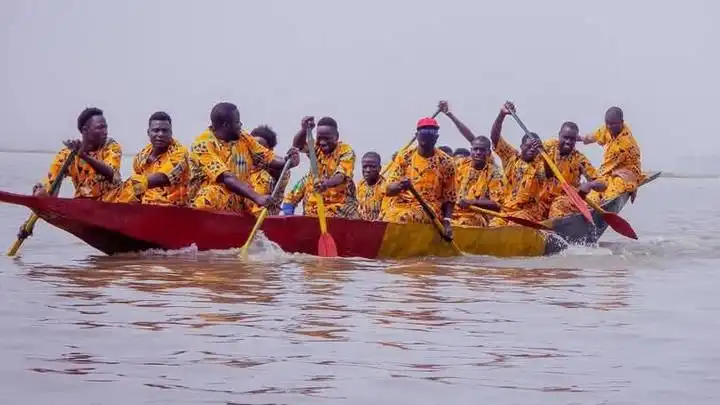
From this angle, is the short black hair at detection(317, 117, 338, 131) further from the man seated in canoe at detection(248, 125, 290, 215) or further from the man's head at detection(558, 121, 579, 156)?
the man's head at detection(558, 121, 579, 156)

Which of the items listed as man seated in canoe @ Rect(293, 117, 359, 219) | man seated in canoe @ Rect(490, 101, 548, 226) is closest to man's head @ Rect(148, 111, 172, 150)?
man seated in canoe @ Rect(293, 117, 359, 219)

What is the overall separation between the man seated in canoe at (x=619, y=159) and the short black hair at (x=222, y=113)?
549 cm

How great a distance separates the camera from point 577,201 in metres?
14.6

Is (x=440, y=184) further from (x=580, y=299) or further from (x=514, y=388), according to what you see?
(x=514, y=388)

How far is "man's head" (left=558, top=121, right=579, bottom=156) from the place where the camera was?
15055 millimetres

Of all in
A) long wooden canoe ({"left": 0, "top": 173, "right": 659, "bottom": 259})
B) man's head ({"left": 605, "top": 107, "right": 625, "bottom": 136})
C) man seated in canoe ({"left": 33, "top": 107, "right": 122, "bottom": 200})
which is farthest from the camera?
man's head ({"left": 605, "top": 107, "right": 625, "bottom": 136})

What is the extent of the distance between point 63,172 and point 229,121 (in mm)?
1538

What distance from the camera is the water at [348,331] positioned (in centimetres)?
632

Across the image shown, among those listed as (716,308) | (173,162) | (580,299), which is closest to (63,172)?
(173,162)

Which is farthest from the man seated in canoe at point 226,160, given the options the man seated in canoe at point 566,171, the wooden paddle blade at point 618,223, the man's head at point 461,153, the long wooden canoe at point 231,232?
the man's head at point 461,153

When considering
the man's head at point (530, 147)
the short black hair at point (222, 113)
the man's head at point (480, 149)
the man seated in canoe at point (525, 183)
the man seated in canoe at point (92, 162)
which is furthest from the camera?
the man's head at point (480, 149)

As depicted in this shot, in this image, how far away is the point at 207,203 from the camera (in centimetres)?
1233

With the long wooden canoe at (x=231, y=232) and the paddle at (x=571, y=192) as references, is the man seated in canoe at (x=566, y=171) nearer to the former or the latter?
the paddle at (x=571, y=192)

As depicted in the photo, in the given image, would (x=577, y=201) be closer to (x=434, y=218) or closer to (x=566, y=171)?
(x=566, y=171)
